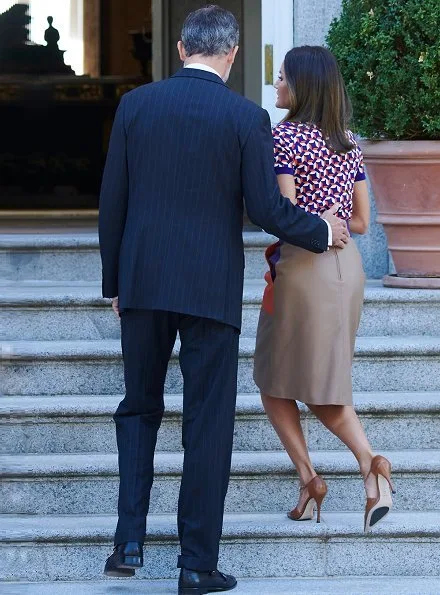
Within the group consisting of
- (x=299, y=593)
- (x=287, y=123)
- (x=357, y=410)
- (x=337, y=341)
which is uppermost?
(x=287, y=123)

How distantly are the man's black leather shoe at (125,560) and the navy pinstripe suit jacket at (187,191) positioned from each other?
0.69 metres

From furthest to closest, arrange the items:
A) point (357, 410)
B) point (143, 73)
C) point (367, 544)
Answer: point (143, 73) < point (357, 410) < point (367, 544)

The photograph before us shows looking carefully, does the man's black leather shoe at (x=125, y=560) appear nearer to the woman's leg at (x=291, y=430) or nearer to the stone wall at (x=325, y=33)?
the woman's leg at (x=291, y=430)

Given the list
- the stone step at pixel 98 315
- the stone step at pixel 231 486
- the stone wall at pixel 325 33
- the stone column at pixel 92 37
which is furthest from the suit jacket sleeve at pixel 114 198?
the stone column at pixel 92 37

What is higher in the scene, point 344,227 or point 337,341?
point 344,227

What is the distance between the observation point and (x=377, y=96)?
5055 mm

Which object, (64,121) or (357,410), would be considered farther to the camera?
(64,121)

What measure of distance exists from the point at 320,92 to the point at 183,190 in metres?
0.59

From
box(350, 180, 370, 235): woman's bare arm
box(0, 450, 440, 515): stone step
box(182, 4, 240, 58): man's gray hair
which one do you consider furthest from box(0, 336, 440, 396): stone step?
box(182, 4, 240, 58): man's gray hair

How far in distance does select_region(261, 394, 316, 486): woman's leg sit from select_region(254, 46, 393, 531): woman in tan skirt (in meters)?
0.10

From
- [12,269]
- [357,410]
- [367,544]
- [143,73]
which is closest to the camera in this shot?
[367,544]

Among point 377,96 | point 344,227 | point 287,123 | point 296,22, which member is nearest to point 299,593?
point 344,227

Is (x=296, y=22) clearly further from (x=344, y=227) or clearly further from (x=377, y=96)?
(x=344, y=227)

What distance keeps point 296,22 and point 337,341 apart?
226 cm
